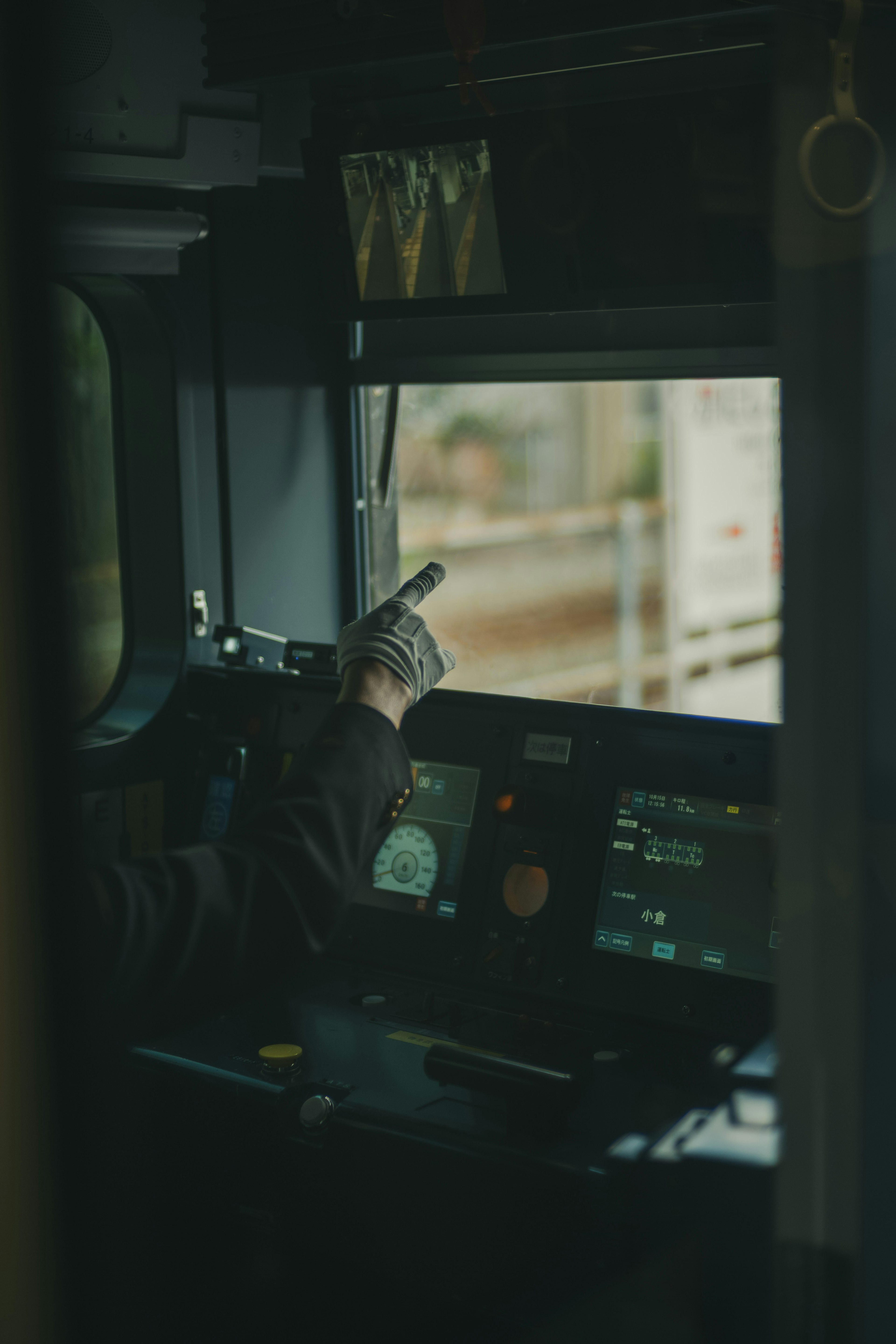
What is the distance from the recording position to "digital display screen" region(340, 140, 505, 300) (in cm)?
→ 232

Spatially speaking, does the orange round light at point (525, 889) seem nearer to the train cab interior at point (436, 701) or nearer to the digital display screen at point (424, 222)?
the train cab interior at point (436, 701)

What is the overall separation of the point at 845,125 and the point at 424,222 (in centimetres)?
162

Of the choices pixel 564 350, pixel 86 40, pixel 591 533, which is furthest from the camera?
pixel 591 533

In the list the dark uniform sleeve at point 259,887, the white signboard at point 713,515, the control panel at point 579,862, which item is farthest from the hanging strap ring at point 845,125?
the white signboard at point 713,515

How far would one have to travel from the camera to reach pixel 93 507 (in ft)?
8.93

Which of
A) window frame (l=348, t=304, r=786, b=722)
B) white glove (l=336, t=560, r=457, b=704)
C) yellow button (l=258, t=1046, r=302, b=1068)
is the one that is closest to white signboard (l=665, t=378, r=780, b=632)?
window frame (l=348, t=304, r=786, b=722)

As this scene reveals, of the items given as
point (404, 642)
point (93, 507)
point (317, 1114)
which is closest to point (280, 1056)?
point (317, 1114)

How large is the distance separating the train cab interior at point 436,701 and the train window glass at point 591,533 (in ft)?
0.21

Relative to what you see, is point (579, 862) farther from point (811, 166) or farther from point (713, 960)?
point (811, 166)

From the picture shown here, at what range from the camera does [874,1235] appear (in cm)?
102

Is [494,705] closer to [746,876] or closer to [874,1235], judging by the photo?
[746,876]

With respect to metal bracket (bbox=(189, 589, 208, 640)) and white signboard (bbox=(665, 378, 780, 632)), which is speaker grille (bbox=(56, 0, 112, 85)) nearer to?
metal bracket (bbox=(189, 589, 208, 640))

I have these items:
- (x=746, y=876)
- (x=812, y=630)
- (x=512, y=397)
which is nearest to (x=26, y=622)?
(x=812, y=630)

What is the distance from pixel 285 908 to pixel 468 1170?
0.49 meters
